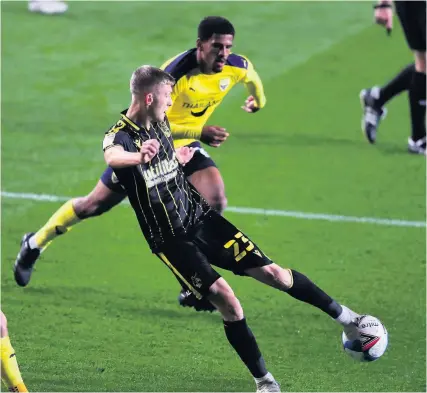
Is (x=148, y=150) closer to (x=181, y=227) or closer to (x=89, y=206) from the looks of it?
(x=181, y=227)

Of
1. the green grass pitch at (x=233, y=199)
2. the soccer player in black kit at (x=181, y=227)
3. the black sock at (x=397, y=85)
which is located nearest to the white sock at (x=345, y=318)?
the soccer player in black kit at (x=181, y=227)

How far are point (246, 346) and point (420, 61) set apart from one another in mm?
5601

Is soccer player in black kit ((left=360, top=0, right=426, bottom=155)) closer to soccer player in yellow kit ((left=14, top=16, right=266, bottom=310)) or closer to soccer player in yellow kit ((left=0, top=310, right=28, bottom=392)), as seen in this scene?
soccer player in yellow kit ((left=14, top=16, right=266, bottom=310))


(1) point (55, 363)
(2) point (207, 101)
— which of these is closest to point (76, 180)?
(2) point (207, 101)

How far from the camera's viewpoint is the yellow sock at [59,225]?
9.29 metres

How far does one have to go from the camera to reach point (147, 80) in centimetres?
723

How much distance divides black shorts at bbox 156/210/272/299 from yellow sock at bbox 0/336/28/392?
1185 mm

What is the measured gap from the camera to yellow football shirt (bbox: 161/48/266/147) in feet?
29.3

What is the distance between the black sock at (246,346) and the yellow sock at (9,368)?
133 centimetres

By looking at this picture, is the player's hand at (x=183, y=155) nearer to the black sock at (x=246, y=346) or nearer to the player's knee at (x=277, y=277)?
the player's knee at (x=277, y=277)

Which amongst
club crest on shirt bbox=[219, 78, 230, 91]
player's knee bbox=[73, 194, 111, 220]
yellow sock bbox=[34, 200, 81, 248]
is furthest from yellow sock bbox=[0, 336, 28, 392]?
club crest on shirt bbox=[219, 78, 230, 91]

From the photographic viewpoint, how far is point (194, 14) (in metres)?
17.2

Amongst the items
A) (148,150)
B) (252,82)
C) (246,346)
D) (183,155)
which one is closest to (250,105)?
(252,82)

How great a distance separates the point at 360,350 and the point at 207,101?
2.42 meters
